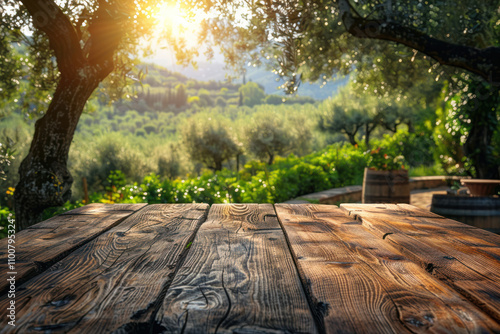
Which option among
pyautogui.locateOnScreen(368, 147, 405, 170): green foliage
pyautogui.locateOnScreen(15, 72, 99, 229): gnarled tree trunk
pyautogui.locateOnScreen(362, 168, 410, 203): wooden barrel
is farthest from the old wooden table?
pyautogui.locateOnScreen(368, 147, 405, 170): green foliage

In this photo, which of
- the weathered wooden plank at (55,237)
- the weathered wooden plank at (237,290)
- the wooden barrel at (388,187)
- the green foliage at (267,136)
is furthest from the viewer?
the green foliage at (267,136)

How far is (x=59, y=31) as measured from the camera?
163 inches

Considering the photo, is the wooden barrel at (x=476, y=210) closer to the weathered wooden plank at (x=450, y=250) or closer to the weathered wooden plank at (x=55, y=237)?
the weathered wooden plank at (x=450, y=250)

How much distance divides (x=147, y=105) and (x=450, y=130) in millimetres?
94597

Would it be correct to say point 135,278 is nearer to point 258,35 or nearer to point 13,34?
point 258,35

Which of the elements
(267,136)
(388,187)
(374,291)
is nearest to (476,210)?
(388,187)

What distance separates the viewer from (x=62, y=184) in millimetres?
4578

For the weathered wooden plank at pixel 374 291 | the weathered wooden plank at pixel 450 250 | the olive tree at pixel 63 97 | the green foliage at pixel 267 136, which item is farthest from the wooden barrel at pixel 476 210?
the green foliage at pixel 267 136

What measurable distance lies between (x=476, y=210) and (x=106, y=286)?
172 inches

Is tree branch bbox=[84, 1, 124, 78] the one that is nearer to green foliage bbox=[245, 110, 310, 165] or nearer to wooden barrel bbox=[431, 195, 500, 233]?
wooden barrel bbox=[431, 195, 500, 233]

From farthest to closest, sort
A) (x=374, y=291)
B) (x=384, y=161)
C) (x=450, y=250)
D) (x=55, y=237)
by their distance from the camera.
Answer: (x=384, y=161)
(x=55, y=237)
(x=450, y=250)
(x=374, y=291)

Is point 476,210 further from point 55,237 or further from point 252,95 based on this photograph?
point 252,95

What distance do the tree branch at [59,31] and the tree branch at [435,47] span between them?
11.4ft

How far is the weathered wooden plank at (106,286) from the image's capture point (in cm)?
82
